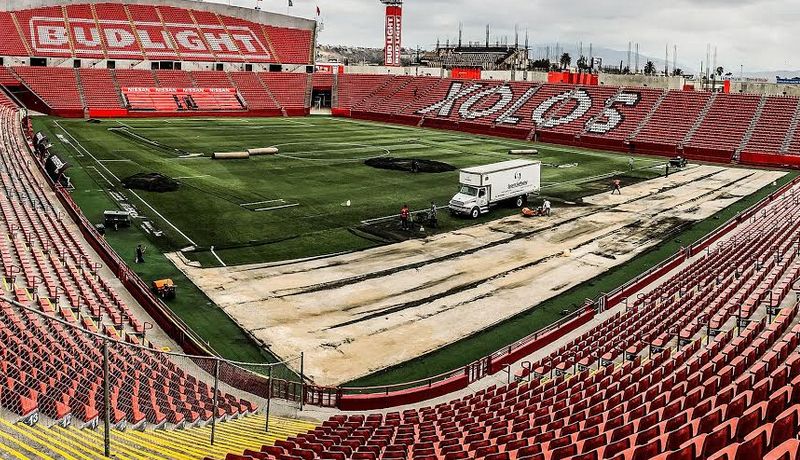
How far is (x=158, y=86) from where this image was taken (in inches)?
3538

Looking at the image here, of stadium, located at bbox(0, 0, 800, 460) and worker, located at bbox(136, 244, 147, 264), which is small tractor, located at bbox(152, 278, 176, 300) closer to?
stadium, located at bbox(0, 0, 800, 460)

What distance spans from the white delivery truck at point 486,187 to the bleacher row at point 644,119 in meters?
31.3

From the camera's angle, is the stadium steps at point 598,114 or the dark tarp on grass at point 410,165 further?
the stadium steps at point 598,114

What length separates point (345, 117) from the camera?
93.7m

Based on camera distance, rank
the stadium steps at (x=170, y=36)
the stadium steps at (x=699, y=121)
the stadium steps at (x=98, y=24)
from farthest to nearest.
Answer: the stadium steps at (x=170, y=36)
the stadium steps at (x=98, y=24)
the stadium steps at (x=699, y=121)

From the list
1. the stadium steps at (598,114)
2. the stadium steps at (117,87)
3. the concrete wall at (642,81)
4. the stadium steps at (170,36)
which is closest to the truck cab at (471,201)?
the stadium steps at (598,114)

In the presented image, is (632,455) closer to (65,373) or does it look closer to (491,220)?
(65,373)

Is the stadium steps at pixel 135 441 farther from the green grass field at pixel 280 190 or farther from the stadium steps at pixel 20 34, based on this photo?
the stadium steps at pixel 20 34

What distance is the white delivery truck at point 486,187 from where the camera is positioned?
121 feet

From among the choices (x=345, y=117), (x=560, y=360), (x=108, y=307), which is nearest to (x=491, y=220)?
(x=560, y=360)

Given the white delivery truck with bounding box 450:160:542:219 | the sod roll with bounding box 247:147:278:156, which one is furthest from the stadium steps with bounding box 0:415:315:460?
the sod roll with bounding box 247:147:278:156

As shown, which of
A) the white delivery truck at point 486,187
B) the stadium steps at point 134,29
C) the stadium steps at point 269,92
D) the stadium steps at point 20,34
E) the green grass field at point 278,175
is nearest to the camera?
the green grass field at point 278,175

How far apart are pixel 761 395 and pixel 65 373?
1137 centimetres

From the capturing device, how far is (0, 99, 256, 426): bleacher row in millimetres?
10734
